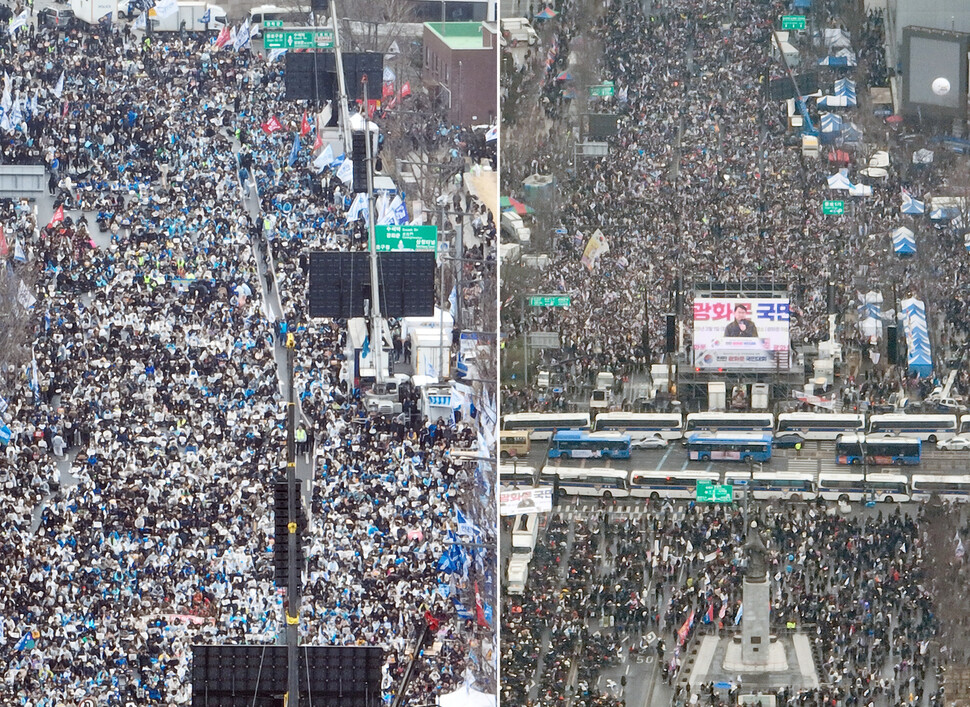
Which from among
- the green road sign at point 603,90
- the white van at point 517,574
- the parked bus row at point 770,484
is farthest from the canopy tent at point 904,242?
the white van at point 517,574

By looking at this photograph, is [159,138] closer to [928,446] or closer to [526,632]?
[526,632]

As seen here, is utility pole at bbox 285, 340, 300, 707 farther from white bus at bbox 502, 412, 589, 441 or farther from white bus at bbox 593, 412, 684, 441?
white bus at bbox 593, 412, 684, 441

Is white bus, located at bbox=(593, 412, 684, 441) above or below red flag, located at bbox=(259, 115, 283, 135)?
below

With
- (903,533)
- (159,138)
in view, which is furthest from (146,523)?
(903,533)

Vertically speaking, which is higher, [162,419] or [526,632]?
[162,419]

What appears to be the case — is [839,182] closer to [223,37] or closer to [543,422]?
[543,422]

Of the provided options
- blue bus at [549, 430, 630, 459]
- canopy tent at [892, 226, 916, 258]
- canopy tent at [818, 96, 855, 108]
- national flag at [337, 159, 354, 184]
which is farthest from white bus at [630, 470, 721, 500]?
canopy tent at [818, 96, 855, 108]

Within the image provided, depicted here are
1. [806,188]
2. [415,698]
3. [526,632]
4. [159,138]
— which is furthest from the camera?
[806,188]
